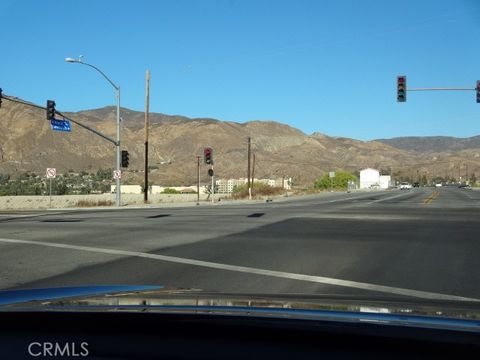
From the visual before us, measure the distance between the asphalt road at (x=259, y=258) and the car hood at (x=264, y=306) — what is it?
4578mm

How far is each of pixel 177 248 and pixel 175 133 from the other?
162 m

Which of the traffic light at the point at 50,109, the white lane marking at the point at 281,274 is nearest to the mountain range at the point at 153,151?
the traffic light at the point at 50,109

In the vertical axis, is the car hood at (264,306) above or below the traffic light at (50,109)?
below

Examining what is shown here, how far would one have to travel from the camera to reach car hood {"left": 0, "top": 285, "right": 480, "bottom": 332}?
3271mm

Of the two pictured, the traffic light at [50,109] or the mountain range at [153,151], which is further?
the mountain range at [153,151]

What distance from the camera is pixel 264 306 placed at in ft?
12.5

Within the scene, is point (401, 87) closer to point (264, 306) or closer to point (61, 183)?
point (264, 306)

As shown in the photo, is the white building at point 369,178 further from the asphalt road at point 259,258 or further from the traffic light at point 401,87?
the asphalt road at point 259,258

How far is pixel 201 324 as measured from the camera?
3258 millimetres

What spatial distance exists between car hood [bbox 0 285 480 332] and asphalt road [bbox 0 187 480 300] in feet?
15.0

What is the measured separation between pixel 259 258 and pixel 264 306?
9389 mm

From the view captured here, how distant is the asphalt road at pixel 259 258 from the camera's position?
9898mm

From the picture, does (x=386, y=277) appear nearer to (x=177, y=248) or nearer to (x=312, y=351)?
(x=177, y=248)

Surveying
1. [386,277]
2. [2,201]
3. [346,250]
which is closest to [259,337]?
[386,277]
